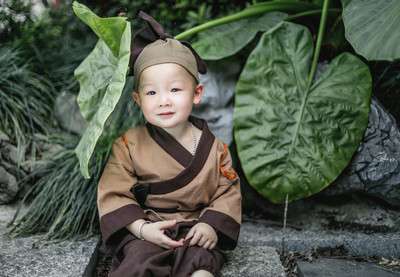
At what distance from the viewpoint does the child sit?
131 cm

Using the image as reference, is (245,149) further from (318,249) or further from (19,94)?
(19,94)

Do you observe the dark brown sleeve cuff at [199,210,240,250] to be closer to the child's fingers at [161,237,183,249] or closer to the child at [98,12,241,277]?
the child at [98,12,241,277]

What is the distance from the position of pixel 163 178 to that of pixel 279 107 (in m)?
0.70

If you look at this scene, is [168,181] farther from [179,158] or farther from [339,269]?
[339,269]

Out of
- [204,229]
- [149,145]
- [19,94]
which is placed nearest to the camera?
[204,229]

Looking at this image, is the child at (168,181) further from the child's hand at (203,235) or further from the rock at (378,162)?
the rock at (378,162)

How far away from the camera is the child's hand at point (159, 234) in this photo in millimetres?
1286

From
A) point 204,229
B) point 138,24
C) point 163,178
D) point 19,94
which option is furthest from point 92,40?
point 204,229

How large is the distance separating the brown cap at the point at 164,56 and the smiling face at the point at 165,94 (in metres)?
0.01

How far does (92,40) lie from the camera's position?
291 cm

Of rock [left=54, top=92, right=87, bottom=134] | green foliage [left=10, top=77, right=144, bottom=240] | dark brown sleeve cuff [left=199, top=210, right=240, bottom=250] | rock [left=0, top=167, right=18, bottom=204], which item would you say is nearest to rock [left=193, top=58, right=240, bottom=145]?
green foliage [left=10, top=77, right=144, bottom=240]

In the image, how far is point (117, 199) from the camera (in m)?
1.38

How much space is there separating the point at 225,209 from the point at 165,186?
0.73 ft

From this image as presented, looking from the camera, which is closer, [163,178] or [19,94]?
[163,178]
